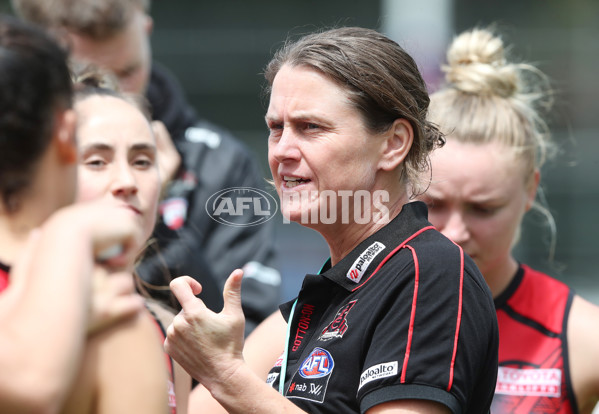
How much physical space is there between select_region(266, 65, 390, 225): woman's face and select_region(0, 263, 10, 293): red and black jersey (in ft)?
2.97

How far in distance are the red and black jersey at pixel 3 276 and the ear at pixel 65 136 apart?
8.2 inches

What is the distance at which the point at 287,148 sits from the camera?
85.7 inches

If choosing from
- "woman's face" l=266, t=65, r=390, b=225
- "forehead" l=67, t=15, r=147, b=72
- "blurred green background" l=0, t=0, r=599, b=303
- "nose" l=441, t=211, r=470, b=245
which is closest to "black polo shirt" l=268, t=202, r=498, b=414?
"woman's face" l=266, t=65, r=390, b=225

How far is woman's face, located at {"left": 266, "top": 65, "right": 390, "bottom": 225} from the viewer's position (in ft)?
6.97

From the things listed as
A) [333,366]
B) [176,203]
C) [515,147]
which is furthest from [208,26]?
[333,366]

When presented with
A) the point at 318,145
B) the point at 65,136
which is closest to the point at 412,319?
the point at 318,145

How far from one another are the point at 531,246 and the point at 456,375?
9.60 meters

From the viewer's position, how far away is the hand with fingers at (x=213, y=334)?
1844 millimetres

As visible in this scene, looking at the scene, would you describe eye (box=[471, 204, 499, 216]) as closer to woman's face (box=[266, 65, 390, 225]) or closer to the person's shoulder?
the person's shoulder

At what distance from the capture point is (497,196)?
276cm

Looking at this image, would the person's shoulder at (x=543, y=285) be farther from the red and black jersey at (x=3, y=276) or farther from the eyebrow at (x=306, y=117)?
the red and black jersey at (x=3, y=276)

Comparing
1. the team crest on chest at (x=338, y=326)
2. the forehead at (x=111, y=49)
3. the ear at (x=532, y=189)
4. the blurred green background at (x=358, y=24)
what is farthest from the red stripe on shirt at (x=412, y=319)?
the blurred green background at (x=358, y=24)

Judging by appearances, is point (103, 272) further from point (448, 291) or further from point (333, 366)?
point (448, 291)

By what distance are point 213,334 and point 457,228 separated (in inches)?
45.3
